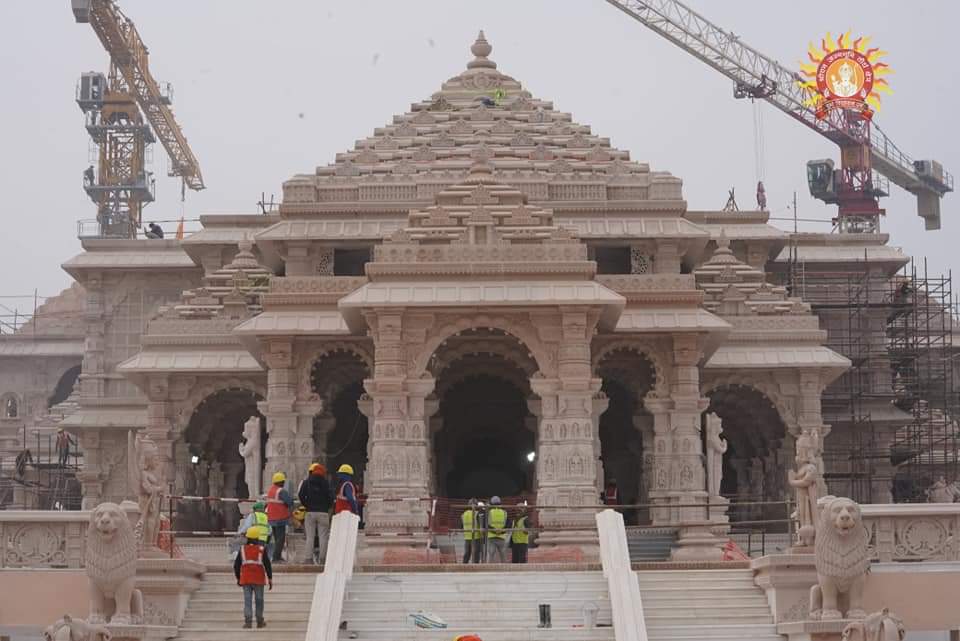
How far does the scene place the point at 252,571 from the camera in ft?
76.8

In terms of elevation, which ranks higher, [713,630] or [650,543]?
[650,543]

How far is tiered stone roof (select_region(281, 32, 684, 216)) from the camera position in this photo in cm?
4131

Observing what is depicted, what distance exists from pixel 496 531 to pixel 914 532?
6.85m

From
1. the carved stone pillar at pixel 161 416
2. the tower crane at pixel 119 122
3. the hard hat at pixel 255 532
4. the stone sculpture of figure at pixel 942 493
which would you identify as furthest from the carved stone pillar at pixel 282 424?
the tower crane at pixel 119 122

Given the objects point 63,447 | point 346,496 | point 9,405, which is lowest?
point 346,496

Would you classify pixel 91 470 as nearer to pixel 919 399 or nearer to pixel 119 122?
pixel 919 399

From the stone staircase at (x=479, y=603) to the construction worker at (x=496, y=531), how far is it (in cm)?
255

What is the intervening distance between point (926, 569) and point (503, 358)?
44.3 ft

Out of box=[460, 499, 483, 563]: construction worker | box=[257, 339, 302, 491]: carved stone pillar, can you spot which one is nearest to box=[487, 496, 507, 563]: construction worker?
box=[460, 499, 483, 563]: construction worker

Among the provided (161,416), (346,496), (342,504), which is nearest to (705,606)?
(342,504)

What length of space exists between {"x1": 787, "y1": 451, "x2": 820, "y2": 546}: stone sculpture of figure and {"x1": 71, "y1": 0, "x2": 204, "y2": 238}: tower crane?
202 feet

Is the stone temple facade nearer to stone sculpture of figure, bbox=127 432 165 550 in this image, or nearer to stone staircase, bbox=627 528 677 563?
stone staircase, bbox=627 528 677 563

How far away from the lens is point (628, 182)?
41.9m

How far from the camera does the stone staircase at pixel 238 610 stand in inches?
934
